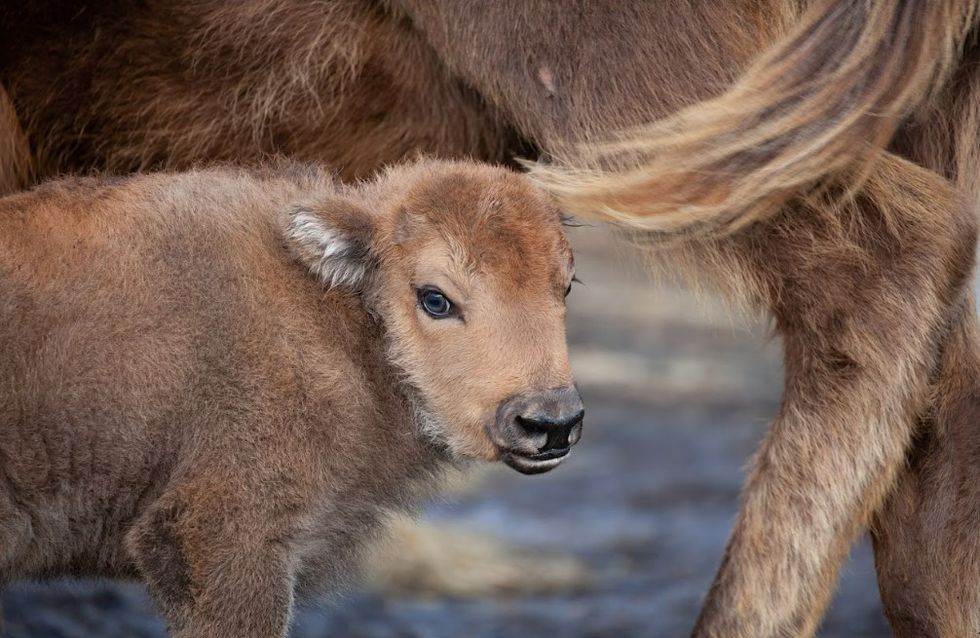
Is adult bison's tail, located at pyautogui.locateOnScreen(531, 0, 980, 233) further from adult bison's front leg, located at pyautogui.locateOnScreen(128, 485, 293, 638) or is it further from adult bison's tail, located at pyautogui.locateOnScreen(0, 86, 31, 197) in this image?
adult bison's tail, located at pyautogui.locateOnScreen(0, 86, 31, 197)

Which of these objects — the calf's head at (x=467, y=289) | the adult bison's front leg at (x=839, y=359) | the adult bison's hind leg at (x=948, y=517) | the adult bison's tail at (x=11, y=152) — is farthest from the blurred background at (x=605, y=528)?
the adult bison's tail at (x=11, y=152)

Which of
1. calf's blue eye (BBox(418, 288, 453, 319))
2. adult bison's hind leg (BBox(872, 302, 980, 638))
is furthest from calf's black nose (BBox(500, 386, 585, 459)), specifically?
adult bison's hind leg (BBox(872, 302, 980, 638))

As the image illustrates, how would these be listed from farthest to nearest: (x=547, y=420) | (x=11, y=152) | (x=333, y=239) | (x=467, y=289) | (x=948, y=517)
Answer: (x=11, y=152) < (x=948, y=517) < (x=333, y=239) < (x=467, y=289) < (x=547, y=420)

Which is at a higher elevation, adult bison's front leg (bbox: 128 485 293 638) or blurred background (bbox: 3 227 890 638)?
adult bison's front leg (bbox: 128 485 293 638)

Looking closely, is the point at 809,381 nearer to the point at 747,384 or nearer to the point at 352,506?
the point at 352,506

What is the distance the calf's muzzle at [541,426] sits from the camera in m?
3.31

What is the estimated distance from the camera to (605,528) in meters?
7.42

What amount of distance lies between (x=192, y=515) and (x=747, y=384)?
21.4 feet

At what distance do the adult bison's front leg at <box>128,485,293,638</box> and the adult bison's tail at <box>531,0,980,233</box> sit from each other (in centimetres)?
120

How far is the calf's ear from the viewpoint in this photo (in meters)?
3.58

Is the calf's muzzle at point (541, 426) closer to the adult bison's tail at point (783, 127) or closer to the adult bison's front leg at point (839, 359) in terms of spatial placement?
the adult bison's tail at point (783, 127)

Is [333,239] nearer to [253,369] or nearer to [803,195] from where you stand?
[253,369]

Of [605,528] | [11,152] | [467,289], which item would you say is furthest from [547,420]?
[605,528]

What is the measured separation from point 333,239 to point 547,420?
629mm
